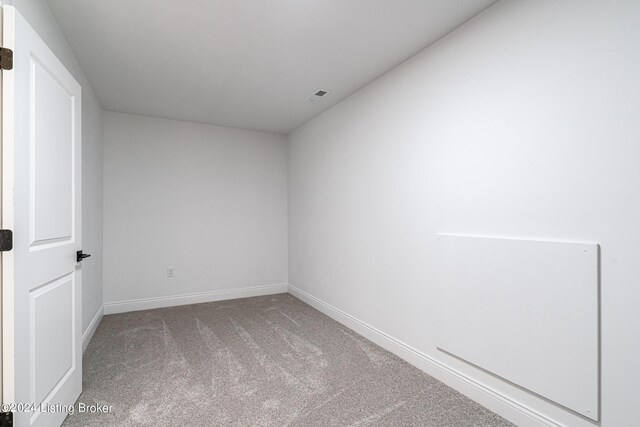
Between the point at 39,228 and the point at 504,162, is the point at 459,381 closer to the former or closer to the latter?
the point at 504,162

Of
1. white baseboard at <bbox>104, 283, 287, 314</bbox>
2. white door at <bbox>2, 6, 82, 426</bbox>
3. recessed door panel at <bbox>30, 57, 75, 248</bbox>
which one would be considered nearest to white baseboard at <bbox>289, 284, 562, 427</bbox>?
white baseboard at <bbox>104, 283, 287, 314</bbox>

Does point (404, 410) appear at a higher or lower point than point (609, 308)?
lower

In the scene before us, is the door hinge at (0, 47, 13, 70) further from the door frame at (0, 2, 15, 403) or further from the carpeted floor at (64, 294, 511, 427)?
the carpeted floor at (64, 294, 511, 427)

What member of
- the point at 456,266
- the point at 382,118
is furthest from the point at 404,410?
the point at 382,118

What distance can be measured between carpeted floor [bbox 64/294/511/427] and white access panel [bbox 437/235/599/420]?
1.23 ft

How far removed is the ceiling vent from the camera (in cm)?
324

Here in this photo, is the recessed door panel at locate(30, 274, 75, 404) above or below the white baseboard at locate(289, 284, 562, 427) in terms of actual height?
above

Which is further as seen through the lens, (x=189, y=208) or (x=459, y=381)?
(x=189, y=208)

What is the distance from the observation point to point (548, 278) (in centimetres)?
162

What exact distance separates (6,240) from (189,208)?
2.97 m

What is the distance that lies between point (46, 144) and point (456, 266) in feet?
8.51

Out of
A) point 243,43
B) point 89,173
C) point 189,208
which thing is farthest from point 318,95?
point 89,173

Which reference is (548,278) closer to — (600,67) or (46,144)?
(600,67)

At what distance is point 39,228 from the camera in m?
1.56
